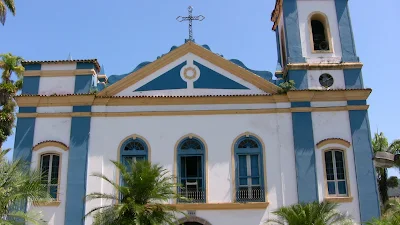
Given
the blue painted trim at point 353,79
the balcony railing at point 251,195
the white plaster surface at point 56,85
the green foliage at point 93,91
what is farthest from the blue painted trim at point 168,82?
the blue painted trim at point 353,79

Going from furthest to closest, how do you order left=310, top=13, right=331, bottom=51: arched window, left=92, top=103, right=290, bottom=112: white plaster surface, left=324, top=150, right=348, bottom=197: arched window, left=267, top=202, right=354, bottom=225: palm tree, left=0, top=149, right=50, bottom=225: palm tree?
left=310, top=13, right=331, bottom=51: arched window < left=92, top=103, right=290, bottom=112: white plaster surface < left=324, top=150, right=348, bottom=197: arched window < left=267, top=202, right=354, bottom=225: palm tree < left=0, top=149, right=50, bottom=225: palm tree

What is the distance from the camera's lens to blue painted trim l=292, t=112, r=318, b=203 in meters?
17.9

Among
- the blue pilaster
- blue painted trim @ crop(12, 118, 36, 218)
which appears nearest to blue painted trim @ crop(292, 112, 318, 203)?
the blue pilaster

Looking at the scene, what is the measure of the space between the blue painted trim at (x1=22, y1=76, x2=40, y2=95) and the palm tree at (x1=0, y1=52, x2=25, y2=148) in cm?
571

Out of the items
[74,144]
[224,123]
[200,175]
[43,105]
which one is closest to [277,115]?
[224,123]

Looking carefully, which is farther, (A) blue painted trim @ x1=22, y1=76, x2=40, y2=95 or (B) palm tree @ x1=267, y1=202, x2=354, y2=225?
(A) blue painted trim @ x1=22, y1=76, x2=40, y2=95

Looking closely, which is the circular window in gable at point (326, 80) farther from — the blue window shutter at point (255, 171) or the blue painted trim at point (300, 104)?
the blue window shutter at point (255, 171)

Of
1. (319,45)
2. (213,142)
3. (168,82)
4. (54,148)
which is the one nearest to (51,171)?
(54,148)

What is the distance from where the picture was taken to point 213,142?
18.7 meters

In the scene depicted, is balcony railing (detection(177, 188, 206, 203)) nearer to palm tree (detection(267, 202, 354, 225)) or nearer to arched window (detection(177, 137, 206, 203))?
arched window (detection(177, 137, 206, 203))

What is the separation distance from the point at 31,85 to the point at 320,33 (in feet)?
40.3

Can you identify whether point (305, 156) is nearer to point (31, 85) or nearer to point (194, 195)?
point (194, 195)

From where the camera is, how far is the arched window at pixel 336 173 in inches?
715

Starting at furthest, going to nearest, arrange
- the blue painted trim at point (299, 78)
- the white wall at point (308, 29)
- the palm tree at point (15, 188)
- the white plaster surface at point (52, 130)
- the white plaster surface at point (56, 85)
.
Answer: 1. the white wall at point (308, 29)
2. the white plaster surface at point (56, 85)
3. the blue painted trim at point (299, 78)
4. the white plaster surface at point (52, 130)
5. the palm tree at point (15, 188)
